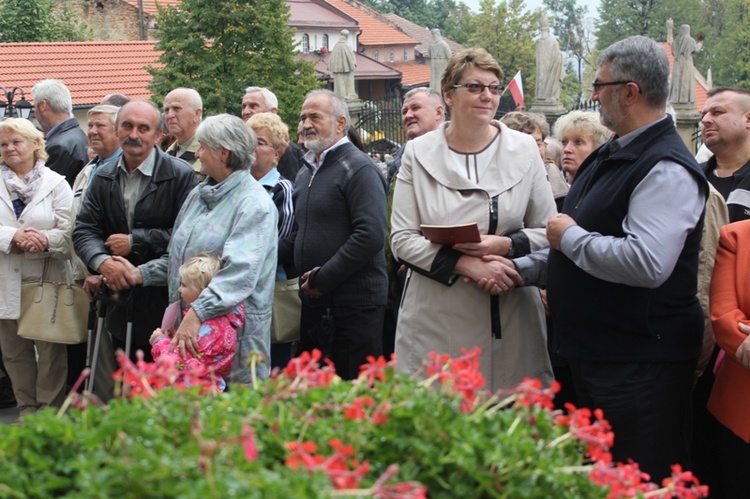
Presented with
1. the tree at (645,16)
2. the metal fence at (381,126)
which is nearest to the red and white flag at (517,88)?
the metal fence at (381,126)

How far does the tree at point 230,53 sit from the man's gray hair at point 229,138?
19.6 meters

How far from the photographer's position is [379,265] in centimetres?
534

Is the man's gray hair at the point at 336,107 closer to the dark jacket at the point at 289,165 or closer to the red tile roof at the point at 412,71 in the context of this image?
the dark jacket at the point at 289,165

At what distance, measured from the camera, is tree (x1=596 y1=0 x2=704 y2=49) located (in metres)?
72.1

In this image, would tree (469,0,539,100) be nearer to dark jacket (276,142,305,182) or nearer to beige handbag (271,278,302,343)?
dark jacket (276,142,305,182)

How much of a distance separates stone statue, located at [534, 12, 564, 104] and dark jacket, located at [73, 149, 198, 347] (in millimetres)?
19719

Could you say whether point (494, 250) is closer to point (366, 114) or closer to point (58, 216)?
point (58, 216)

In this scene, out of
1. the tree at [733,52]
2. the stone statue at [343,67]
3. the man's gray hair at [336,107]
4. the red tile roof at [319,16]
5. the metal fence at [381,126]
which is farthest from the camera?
the tree at [733,52]

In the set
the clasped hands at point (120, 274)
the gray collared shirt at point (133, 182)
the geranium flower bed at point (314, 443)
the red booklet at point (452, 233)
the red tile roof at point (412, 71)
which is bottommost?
the clasped hands at point (120, 274)

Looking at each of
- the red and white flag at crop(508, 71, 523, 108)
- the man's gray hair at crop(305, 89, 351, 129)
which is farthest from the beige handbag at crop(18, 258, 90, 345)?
the red and white flag at crop(508, 71, 523, 108)

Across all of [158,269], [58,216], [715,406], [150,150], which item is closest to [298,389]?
[715,406]

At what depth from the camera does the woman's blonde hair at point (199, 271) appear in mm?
4723

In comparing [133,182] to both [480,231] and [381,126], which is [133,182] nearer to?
[480,231]

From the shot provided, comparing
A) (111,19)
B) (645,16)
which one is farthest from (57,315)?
(645,16)
